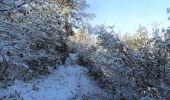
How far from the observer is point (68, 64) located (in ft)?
116

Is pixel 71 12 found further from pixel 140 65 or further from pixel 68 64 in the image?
pixel 140 65

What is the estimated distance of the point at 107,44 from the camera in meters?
17.9

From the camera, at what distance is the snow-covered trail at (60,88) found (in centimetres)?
2211

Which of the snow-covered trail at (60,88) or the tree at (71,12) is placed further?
the tree at (71,12)

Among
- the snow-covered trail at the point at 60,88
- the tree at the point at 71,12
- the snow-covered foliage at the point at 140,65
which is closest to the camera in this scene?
the snow-covered foliage at the point at 140,65

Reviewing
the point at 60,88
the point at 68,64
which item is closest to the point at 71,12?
the point at 68,64

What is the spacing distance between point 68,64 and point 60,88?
1004 centimetres

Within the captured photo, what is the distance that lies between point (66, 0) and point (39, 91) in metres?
18.3

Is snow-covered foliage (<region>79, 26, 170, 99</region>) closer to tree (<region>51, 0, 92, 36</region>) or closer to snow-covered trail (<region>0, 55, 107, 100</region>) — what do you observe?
snow-covered trail (<region>0, 55, 107, 100</region>)

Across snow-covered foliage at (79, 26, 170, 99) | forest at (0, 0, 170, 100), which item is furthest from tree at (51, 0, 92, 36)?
snow-covered foliage at (79, 26, 170, 99)

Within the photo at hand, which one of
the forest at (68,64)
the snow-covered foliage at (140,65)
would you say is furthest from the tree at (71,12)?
the snow-covered foliage at (140,65)

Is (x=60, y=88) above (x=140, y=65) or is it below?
below

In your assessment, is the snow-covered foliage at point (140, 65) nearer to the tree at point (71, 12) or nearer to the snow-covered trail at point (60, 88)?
the snow-covered trail at point (60, 88)

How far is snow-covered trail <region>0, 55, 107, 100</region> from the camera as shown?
22.1m
